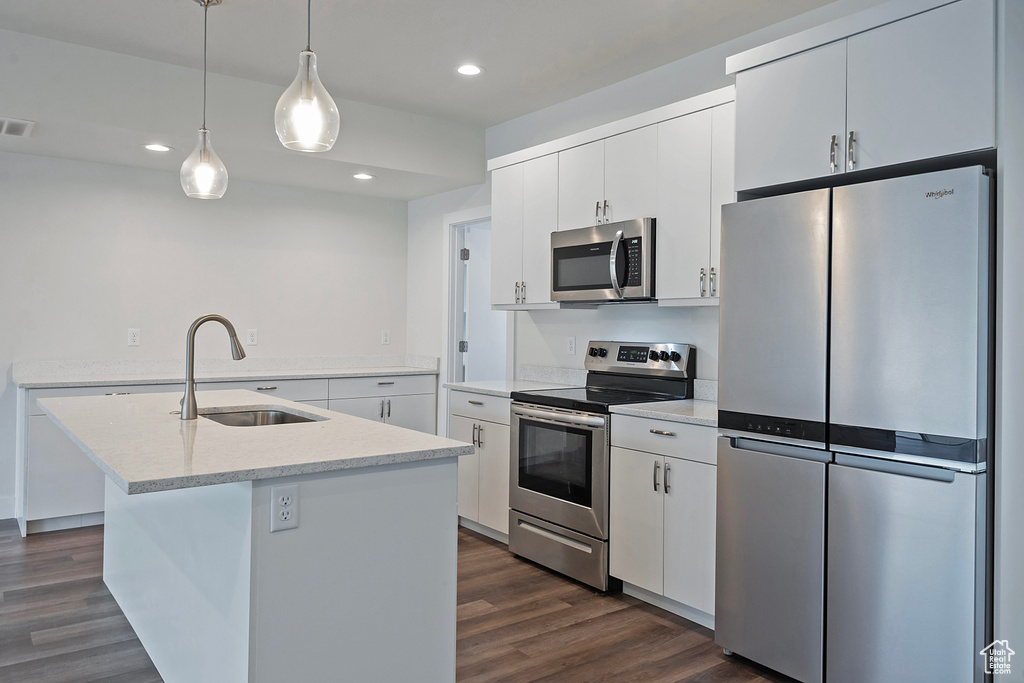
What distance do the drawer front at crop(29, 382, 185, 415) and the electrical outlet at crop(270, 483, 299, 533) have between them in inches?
89.7

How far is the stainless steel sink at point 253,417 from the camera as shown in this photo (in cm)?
281

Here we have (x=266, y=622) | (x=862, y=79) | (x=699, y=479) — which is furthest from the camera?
(x=699, y=479)


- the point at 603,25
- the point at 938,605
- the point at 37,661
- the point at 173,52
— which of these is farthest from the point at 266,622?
the point at 173,52

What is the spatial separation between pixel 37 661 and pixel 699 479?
2522 mm

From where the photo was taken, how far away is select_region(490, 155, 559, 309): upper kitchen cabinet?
3.84 meters

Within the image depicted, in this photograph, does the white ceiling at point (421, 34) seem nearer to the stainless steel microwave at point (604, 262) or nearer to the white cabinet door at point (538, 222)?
the white cabinet door at point (538, 222)

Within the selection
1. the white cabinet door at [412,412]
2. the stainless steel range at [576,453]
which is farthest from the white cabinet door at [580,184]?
the white cabinet door at [412,412]

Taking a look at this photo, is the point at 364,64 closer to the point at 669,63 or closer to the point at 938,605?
the point at 669,63

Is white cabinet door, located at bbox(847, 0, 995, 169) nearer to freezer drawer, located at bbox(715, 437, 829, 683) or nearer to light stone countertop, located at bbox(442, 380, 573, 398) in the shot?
freezer drawer, located at bbox(715, 437, 829, 683)

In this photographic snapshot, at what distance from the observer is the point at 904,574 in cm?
201

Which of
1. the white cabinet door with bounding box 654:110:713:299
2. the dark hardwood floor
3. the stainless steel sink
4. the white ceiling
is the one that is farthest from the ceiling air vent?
the white cabinet door with bounding box 654:110:713:299

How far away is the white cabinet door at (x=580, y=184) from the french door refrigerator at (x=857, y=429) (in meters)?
1.14

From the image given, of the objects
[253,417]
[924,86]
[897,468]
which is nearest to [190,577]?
[253,417]

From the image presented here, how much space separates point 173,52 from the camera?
3559 mm
